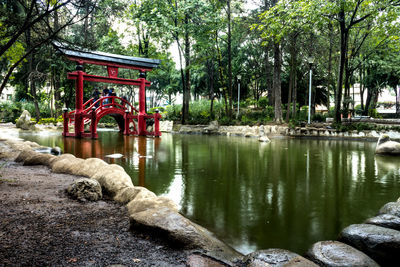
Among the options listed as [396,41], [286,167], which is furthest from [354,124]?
[286,167]

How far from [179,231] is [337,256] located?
1.37 m

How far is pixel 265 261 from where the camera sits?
240 cm

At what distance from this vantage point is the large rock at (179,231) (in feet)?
8.61

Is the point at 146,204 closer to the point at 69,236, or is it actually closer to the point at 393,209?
the point at 69,236

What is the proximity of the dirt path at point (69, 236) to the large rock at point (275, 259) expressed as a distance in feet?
1.85

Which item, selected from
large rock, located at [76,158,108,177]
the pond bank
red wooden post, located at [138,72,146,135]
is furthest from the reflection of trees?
red wooden post, located at [138,72,146,135]

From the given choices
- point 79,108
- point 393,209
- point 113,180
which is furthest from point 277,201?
point 79,108

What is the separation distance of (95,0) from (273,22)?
1282 centimetres

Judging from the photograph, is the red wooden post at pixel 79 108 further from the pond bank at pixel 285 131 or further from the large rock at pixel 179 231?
the large rock at pixel 179 231

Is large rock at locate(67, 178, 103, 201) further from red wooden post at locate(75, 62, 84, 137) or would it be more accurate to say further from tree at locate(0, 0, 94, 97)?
red wooden post at locate(75, 62, 84, 137)

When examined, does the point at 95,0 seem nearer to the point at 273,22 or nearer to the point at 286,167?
the point at 286,167

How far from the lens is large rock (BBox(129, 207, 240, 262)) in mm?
2623

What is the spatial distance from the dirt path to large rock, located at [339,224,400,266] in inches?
63.8

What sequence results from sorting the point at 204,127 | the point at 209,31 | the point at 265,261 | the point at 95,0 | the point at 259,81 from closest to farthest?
the point at 265,261 < the point at 95,0 < the point at 209,31 < the point at 204,127 < the point at 259,81
